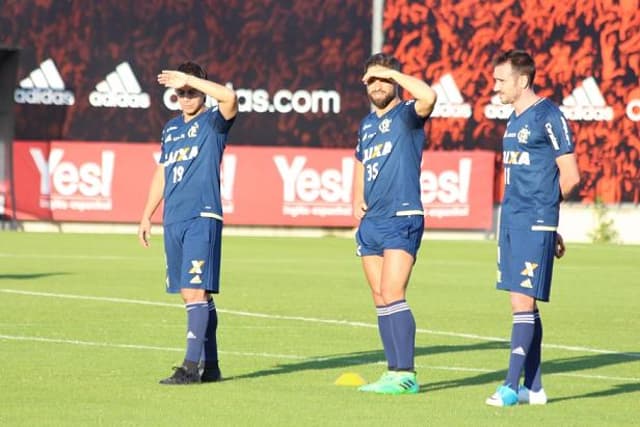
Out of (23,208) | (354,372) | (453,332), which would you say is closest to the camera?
(354,372)

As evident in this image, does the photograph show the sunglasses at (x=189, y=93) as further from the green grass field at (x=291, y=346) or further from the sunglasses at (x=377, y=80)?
the green grass field at (x=291, y=346)

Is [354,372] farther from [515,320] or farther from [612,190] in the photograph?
[612,190]

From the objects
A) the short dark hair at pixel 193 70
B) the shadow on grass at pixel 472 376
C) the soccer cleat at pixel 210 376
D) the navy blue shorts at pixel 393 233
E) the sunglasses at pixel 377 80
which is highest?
the short dark hair at pixel 193 70

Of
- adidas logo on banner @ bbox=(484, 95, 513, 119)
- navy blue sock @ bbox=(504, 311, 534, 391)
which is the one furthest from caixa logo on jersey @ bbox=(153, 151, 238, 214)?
navy blue sock @ bbox=(504, 311, 534, 391)

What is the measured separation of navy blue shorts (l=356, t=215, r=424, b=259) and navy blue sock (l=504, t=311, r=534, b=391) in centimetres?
94

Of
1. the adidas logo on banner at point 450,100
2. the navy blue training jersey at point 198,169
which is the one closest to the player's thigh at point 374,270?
the navy blue training jersey at point 198,169

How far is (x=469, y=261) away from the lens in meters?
27.6

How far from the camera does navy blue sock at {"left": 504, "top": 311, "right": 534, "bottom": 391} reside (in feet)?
33.4

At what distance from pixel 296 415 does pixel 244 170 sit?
81.2ft

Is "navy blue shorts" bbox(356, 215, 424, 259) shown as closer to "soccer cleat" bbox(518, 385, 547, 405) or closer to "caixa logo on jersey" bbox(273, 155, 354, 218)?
"soccer cleat" bbox(518, 385, 547, 405)

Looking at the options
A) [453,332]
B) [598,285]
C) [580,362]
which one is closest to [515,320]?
[580,362]

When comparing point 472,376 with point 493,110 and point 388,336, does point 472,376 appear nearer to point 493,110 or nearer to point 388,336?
point 388,336

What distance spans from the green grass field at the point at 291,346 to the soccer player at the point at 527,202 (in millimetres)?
453

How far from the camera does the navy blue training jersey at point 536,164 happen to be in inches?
398
